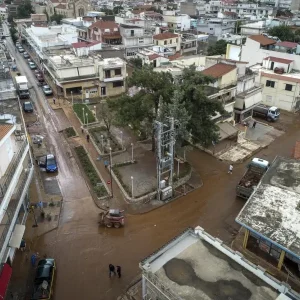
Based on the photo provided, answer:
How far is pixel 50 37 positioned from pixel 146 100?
140 ft

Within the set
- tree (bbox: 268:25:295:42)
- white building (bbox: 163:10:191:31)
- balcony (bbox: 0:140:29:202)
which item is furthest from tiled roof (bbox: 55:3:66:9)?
balcony (bbox: 0:140:29:202)

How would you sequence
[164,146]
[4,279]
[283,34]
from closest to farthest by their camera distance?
[4,279], [164,146], [283,34]

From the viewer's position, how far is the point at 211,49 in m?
65.8

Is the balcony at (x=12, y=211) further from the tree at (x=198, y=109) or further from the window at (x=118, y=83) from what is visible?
the window at (x=118, y=83)

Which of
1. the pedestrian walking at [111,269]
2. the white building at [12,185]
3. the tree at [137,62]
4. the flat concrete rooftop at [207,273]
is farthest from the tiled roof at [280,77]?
→ the pedestrian walking at [111,269]

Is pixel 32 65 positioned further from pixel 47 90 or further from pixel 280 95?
pixel 280 95

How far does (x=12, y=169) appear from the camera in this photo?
19562mm

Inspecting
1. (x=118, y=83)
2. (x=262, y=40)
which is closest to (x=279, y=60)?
(x=262, y=40)

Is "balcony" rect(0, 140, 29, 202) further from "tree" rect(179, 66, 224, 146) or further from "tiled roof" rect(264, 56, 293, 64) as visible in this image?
"tiled roof" rect(264, 56, 293, 64)

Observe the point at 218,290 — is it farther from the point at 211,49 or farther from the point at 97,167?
the point at 211,49

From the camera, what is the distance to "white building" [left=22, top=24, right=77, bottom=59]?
5853cm

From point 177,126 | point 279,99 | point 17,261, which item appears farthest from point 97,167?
point 279,99

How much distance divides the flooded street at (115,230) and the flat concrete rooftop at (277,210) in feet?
9.79

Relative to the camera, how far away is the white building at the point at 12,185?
17.7 metres
